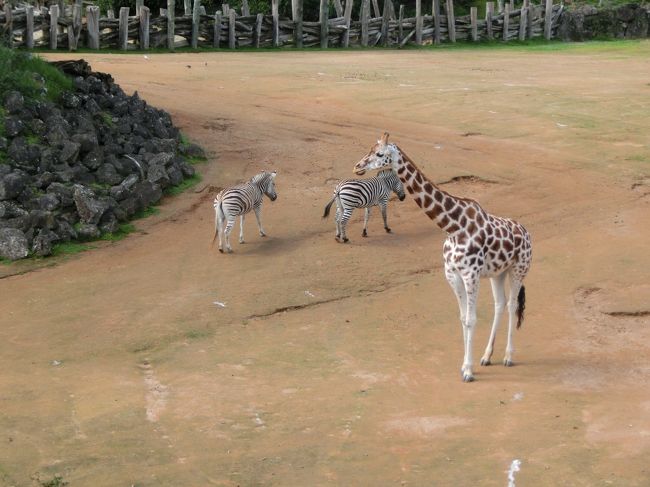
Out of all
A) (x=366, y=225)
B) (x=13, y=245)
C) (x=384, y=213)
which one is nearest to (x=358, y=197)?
(x=366, y=225)

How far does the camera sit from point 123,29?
32.9 meters

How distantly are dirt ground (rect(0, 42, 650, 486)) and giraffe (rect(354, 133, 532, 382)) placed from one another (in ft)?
1.67

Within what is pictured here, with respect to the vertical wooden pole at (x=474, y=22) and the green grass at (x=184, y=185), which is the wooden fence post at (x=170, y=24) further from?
the green grass at (x=184, y=185)

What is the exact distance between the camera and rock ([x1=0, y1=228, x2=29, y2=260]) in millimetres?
15516

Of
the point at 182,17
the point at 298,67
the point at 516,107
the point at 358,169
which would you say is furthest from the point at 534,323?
the point at 182,17

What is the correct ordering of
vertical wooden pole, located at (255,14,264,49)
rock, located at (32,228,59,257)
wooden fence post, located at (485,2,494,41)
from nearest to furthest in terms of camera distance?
rock, located at (32,228,59,257) → vertical wooden pole, located at (255,14,264,49) → wooden fence post, located at (485,2,494,41)

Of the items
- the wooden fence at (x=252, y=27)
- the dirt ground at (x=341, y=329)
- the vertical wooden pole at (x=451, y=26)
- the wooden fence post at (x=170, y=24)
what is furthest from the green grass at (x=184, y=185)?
the vertical wooden pole at (x=451, y=26)

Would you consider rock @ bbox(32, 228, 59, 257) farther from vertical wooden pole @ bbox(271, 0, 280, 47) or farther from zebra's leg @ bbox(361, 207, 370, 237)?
vertical wooden pole @ bbox(271, 0, 280, 47)

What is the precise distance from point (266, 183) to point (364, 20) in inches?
866

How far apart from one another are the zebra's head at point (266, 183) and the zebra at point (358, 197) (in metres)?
0.89

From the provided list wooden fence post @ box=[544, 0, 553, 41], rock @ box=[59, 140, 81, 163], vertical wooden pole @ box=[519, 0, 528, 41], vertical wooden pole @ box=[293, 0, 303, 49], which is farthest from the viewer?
wooden fence post @ box=[544, 0, 553, 41]

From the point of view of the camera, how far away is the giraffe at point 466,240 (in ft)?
36.3

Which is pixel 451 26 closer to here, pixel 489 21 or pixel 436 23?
pixel 436 23

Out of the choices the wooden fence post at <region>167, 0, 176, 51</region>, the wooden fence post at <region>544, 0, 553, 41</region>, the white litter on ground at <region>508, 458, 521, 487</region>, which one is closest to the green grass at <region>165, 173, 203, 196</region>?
the white litter on ground at <region>508, 458, 521, 487</region>
